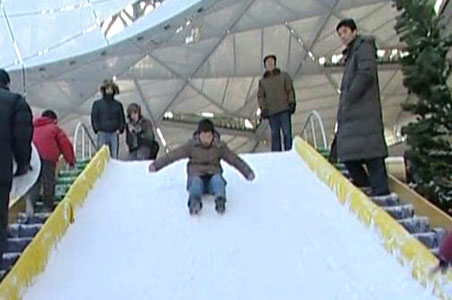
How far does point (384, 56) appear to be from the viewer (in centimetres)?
3562

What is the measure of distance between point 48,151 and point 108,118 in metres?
3.62

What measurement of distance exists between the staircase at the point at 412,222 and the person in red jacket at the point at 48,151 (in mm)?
3421

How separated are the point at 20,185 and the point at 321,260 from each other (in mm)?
2405

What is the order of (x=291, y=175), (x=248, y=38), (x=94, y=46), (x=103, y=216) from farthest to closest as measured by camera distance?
(x=248, y=38) < (x=94, y=46) < (x=291, y=175) < (x=103, y=216)

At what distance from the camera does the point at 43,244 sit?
6926 millimetres

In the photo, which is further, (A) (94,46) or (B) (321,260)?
(A) (94,46)

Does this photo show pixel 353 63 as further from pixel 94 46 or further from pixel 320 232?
pixel 94 46

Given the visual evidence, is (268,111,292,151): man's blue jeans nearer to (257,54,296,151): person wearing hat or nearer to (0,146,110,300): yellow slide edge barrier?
(257,54,296,151): person wearing hat

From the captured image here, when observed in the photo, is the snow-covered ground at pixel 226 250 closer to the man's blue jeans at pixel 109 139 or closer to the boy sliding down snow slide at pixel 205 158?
the boy sliding down snow slide at pixel 205 158

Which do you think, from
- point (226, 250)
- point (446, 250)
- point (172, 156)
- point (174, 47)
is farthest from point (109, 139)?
point (174, 47)

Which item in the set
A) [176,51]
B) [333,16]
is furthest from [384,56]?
[176,51]

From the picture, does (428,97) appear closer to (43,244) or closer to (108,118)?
(108,118)

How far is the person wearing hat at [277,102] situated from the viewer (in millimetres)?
12547

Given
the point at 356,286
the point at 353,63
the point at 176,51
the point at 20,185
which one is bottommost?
the point at 356,286
